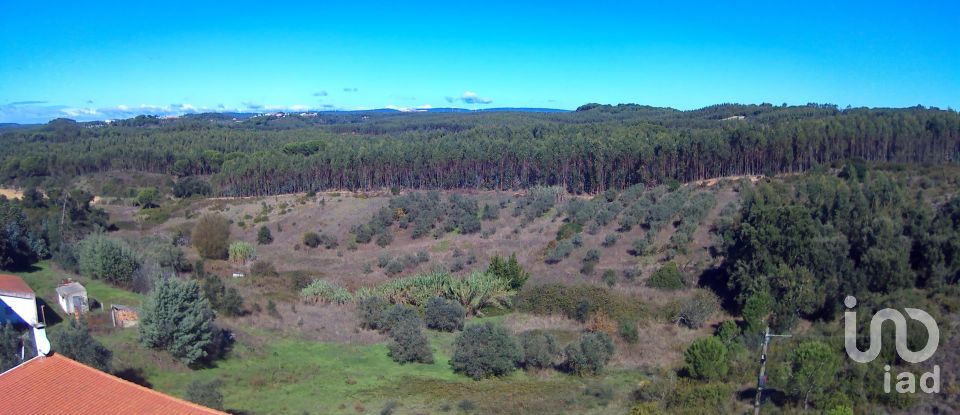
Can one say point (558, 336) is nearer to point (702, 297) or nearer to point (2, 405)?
point (702, 297)

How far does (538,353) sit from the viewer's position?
2078 cm

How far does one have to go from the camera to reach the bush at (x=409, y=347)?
843 inches

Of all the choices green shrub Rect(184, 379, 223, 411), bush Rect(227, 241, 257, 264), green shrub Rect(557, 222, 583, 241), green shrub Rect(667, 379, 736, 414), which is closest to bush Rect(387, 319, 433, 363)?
green shrub Rect(184, 379, 223, 411)

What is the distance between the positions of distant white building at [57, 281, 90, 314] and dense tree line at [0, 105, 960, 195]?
4794 centimetres

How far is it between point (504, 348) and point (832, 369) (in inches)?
374

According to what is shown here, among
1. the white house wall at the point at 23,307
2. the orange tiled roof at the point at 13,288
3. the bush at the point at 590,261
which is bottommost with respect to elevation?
the bush at the point at 590,261

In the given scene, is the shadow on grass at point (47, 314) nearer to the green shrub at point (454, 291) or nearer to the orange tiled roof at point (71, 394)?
the orange tiled roof at point (71, 394)

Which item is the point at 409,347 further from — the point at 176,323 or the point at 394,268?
the point at 394,268

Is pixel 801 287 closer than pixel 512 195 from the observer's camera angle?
Yes

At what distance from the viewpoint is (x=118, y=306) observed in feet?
76.4

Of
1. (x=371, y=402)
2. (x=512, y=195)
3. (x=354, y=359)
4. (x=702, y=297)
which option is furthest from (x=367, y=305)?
(x=512, y=195)

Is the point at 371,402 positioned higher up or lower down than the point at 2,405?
lower down

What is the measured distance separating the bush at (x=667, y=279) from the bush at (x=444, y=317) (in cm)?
1111

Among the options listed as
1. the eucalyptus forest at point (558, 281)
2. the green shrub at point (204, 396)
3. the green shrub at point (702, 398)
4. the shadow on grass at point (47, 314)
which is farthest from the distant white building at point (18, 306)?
the green shrub at point (702, 398)
